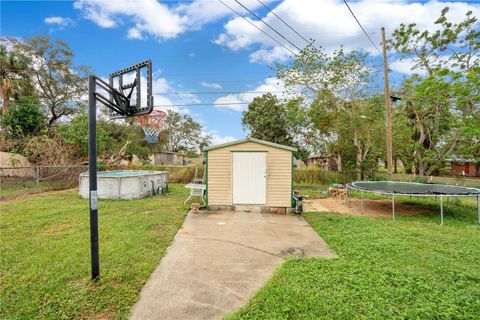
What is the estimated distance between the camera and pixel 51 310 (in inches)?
88.6

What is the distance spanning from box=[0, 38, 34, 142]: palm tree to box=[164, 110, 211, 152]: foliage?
16.5 metres

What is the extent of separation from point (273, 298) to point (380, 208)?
702cm

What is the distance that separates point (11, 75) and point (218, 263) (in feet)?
60.7

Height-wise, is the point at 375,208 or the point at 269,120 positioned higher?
the point at 269,120

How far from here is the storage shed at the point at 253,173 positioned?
680 cm

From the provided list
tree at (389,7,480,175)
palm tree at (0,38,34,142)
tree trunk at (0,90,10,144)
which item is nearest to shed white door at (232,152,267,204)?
tree at (389,7,480,175)

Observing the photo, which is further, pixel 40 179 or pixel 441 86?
pixel 40 179

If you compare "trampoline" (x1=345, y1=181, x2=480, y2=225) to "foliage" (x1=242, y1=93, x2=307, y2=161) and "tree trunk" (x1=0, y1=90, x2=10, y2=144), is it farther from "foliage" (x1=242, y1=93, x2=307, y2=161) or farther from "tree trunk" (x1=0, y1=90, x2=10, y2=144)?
"tree trunk" (x1=0, y1=90, x2=10, y2=144)

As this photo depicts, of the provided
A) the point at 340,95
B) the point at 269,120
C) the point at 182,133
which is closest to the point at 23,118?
the point at 269,120

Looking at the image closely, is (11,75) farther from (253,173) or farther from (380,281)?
(380,281)

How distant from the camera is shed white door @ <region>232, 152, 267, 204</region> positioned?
6812 millimetres

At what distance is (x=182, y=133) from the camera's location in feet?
110

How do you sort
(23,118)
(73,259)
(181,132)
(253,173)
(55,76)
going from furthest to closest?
(181,132) → (55,76) → (23,118) → (253,173) → (73,259)

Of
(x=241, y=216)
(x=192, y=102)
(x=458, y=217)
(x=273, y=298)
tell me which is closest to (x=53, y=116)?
(x=192, y=102)
